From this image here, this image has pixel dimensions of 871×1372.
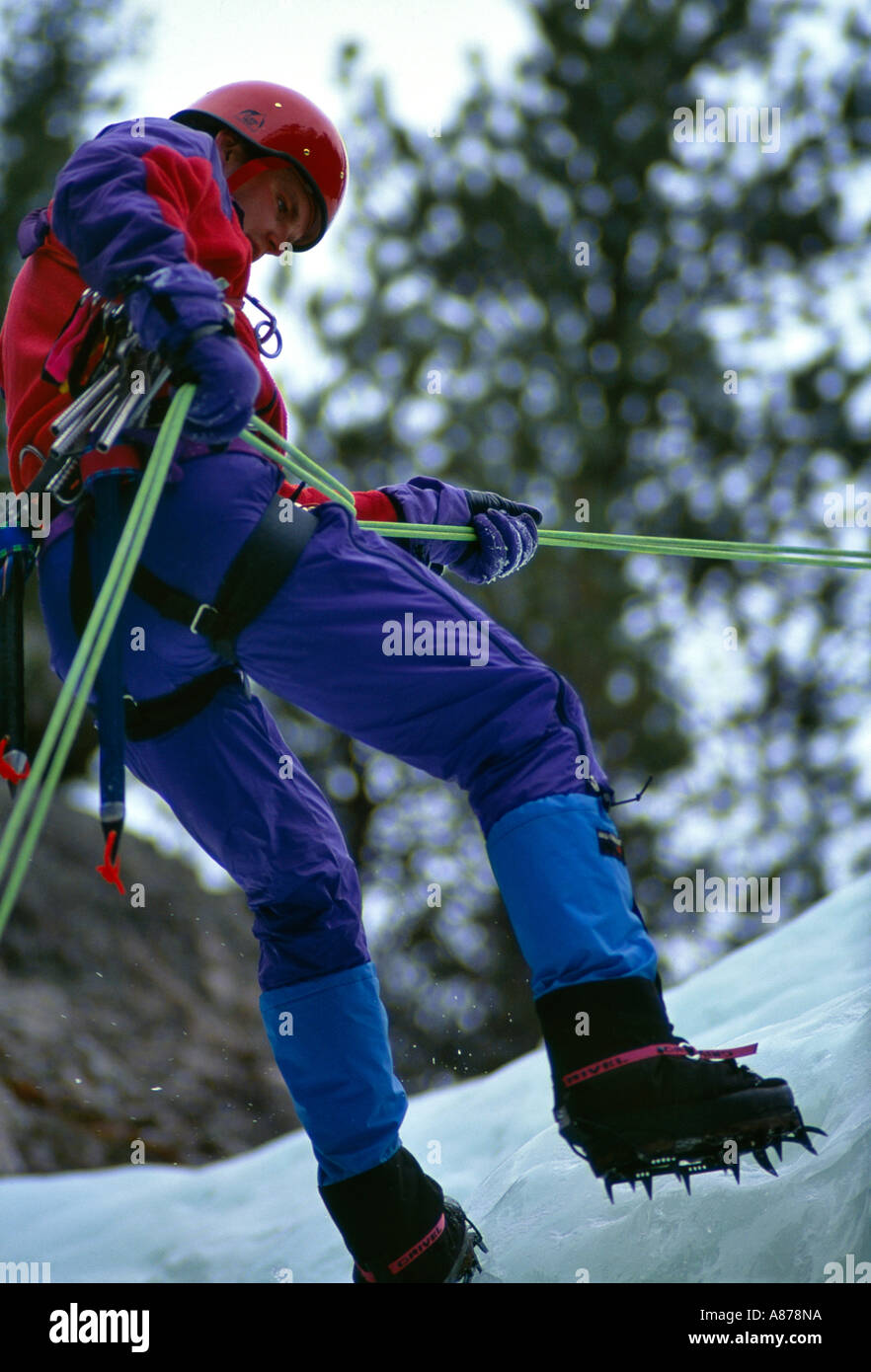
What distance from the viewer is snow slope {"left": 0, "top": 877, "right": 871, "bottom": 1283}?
179cm

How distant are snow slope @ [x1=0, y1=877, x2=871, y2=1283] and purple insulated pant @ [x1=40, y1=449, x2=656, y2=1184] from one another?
41 cm

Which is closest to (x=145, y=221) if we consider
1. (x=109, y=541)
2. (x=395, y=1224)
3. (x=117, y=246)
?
(x=117, y=246)

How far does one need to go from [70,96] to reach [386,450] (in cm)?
263

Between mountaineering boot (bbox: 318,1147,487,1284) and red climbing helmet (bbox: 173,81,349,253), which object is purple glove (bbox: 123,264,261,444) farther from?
mountaineering boot (bbox: 318,1147,487,1284)

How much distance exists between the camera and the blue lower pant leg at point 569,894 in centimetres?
140

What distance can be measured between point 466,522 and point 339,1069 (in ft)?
2.39

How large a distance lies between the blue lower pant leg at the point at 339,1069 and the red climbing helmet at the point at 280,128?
1043 mm

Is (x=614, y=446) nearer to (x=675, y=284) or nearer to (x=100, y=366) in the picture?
(x=675, y=284)

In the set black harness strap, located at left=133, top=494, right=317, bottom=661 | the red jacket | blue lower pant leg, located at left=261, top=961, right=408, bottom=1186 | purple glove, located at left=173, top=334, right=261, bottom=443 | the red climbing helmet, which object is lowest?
blue lower pant leg, located at left=261, top=961, right=408, bottom=1186

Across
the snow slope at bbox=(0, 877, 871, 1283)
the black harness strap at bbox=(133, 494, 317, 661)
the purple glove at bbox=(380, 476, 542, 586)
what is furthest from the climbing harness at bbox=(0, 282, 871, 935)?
the snow slope at bbox=(0, 877, 871, 1283)

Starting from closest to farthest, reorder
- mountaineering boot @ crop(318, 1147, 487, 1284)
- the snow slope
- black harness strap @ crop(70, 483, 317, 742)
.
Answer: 1. black harness strap @ crop(70, 483, 317, 742)
2. mountaineering boot @ crop(318, 1147, 487, 1284)
3. the snow slope

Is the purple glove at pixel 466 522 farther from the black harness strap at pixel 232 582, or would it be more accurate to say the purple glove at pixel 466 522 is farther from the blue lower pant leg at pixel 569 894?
the blue lower pant leg at pixel 569 894
